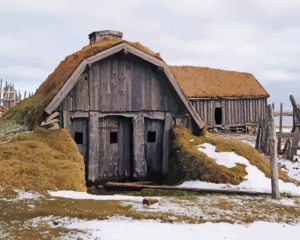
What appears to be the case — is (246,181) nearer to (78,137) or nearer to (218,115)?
(78,137)

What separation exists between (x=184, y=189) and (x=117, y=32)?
347 inches

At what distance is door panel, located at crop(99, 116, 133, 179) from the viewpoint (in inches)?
609

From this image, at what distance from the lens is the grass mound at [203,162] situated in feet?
43.1

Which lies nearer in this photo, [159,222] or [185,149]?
[159,222]

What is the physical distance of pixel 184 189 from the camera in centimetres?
1259

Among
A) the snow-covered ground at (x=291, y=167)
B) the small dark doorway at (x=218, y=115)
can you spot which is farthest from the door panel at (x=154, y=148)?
the small dark doorway at (x=218, y=115)

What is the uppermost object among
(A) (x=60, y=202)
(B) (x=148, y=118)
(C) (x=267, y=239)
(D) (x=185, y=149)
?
(B) (x=148, y=118)

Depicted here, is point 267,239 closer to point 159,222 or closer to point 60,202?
point 159,222

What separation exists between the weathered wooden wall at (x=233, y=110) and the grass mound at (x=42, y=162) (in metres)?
24.2

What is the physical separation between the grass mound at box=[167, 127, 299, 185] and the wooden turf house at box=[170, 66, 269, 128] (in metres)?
20.4

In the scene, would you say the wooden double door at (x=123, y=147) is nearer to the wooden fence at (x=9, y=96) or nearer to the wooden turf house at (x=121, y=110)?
the wooden turf house at (x=121, y=110)

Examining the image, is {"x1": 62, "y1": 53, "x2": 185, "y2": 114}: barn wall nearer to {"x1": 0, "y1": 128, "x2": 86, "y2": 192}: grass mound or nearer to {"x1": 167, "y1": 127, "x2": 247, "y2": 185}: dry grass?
{"x1": 167, "y1": 127, "x2": 247, "y2": 185}: dry grass

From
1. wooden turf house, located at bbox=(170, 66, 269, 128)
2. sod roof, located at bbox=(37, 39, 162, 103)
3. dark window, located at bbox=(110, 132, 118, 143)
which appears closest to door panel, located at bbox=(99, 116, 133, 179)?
dark window, located at bbox=(110, 132, 118, 143)

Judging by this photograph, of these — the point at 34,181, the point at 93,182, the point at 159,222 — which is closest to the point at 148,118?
the point at 93,182
